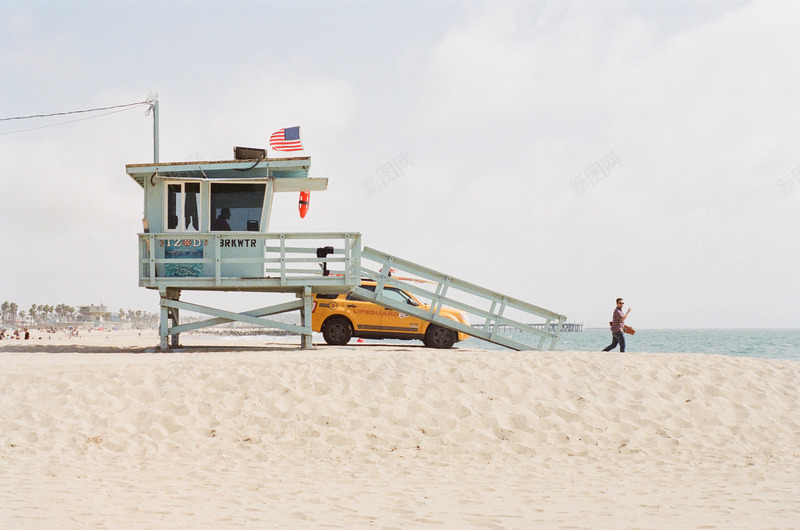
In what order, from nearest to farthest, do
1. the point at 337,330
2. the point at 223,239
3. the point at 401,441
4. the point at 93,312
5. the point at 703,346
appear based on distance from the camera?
the point at 401,441, the point at 223,239, the point at 337,330, the point at 703,346, the point at 93,312

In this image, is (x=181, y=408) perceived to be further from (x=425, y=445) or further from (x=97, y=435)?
(x=425, y=445)

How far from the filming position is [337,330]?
17.1 m

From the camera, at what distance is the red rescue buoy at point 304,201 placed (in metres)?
16.0

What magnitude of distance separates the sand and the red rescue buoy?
5404 millimetres

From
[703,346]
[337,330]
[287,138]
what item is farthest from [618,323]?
[703,346]

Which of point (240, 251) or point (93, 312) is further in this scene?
point (93, 312)

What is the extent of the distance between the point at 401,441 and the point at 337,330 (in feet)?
30.7

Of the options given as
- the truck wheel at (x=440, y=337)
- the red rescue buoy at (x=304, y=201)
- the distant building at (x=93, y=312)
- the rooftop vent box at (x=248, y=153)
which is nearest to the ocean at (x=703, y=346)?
the truck wheel at (x=440, y=337)

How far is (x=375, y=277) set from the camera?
14656 mm

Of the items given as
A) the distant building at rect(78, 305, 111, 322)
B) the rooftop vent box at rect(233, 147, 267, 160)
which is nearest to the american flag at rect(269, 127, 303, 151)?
the rooftop vent box at rect(233, 147, 267, 160)

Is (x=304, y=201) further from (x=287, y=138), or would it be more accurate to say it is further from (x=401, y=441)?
(x=401, y=441)

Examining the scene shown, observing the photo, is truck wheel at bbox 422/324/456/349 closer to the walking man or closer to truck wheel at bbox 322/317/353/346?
truck wheel at bbox 322/317/353/346

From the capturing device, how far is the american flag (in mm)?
15195

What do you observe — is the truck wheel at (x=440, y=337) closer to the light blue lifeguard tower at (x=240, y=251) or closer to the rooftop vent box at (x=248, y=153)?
the light blue lifeguard tower at (x=240, y=251)
